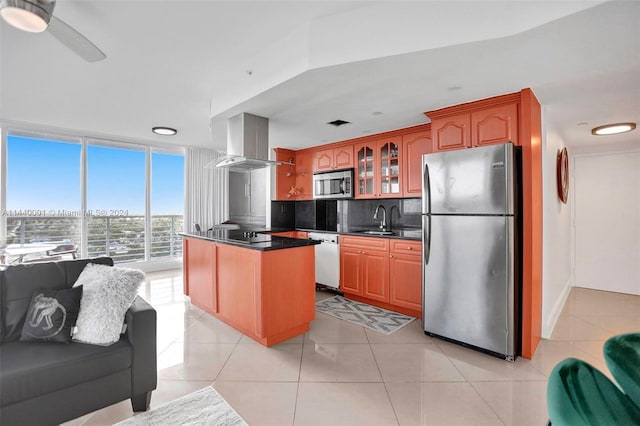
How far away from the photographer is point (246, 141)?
10.3ft

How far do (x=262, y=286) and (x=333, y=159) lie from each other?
2.78 m

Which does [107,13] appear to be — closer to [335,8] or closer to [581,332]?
[335,8]

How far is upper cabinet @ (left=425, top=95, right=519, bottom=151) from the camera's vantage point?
8.70 ft

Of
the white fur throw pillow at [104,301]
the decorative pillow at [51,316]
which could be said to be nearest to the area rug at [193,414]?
the white fur throw pillow at [104,301]

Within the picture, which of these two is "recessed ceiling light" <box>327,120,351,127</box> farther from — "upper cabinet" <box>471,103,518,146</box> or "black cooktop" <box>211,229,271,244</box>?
"black cooktop" <box>211,229,271,244</box>

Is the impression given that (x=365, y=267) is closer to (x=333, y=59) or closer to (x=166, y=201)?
(x=333, y=59)

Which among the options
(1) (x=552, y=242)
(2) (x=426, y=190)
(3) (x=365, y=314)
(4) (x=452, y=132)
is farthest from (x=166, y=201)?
(1) (x=552, y=242)

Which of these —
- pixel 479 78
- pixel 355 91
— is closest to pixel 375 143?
pixel 355 91

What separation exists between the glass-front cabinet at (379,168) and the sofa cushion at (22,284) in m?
Result: 3.37

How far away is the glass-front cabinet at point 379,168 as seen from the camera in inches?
159

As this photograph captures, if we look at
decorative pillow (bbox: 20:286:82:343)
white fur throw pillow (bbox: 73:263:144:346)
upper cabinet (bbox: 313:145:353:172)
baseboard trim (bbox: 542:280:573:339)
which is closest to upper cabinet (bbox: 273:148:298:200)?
upper cabinet (bbox: 313:145:353:172)

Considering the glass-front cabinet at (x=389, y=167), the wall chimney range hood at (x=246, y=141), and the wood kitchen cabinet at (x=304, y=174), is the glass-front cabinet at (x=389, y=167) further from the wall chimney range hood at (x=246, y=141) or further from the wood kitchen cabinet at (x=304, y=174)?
the wall chimney range hood at (x=246, y=141)

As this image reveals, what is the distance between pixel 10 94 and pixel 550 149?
19.0ft

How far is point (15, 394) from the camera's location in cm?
144
